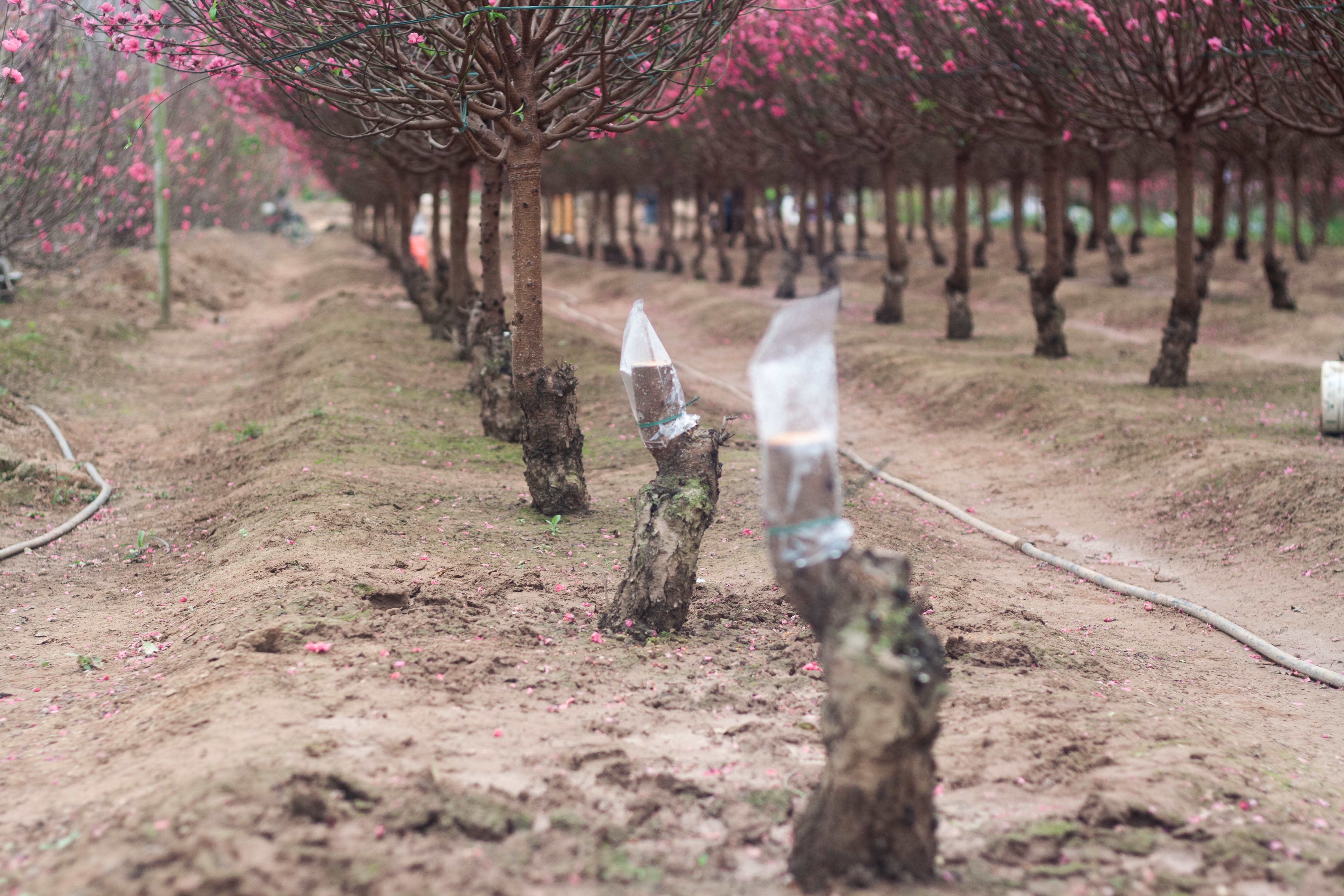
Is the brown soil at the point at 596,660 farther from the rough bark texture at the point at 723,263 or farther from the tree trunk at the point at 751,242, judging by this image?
the rough bark texture at the point at 723,263

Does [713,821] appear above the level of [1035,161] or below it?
below

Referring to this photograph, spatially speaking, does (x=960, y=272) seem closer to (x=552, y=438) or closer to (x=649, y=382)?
(x=552, y=438)

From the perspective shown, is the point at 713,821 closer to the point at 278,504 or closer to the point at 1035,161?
the point at 278,504

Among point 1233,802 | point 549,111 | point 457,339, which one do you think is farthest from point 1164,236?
point 1233,802

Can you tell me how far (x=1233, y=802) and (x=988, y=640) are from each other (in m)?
1.72

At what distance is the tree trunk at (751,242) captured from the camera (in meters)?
24.9

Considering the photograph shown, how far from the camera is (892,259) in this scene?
19141 millimetres

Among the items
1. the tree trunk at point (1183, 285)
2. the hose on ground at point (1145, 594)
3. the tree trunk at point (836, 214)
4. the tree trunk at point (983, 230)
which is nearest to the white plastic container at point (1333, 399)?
the tree trunk at point (1183, 285)

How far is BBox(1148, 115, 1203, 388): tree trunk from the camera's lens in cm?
1234

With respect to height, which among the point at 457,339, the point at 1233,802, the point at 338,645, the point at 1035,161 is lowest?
the point at 1233,802

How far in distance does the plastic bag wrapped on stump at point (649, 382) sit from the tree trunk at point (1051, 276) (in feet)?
31.8

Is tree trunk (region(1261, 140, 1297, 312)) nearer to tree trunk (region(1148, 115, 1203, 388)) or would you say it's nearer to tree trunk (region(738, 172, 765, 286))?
tree trunk (region(1148, 115, 1203, 388))

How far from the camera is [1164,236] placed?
3400 cm

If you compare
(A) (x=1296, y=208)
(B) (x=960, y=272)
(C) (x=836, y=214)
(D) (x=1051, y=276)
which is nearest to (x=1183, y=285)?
(D) (x=1051, y=276)
